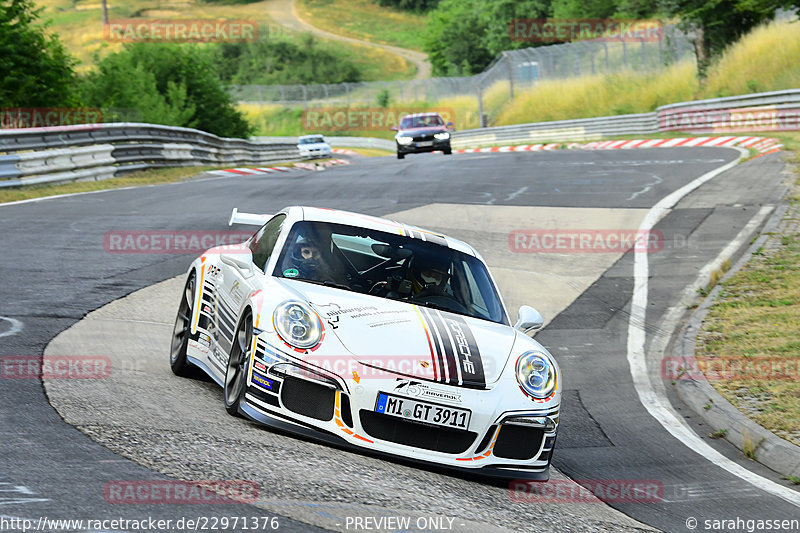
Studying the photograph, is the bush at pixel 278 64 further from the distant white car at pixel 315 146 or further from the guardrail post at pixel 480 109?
the distant white car at pixel 315 146

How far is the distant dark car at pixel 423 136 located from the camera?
3538cm

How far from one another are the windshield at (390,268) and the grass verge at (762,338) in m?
2.19

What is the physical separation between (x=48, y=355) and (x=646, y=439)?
4.27 m

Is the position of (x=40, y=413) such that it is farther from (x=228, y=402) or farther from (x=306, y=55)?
(x=306, y=55)

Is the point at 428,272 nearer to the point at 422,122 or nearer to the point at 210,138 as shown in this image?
the point at 210,138

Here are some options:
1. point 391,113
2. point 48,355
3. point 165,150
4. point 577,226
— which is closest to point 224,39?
point 391,113

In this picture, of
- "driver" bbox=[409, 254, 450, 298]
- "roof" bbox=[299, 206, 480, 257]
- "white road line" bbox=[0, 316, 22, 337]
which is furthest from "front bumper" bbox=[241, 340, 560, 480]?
"white road line" bbox=[0, 316, 22, 337]

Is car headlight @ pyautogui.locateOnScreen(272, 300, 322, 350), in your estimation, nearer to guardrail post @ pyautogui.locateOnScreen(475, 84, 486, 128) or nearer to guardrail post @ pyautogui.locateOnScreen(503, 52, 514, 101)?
guardrail post @ pyautogui.locateOnScreen(503, 52, 514, 101)

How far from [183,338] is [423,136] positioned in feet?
93.6

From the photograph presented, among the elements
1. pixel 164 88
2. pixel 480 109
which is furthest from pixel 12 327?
pixel 480 109

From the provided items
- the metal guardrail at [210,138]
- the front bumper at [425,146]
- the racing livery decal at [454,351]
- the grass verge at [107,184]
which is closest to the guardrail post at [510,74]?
the metal guardrail at [210,138]

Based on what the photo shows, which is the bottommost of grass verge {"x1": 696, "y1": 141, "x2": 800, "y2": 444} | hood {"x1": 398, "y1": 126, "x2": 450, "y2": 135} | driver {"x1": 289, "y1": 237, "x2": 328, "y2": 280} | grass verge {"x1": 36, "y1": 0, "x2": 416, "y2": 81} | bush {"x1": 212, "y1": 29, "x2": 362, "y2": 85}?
grass verge {"x1": 696, "y1": 141, "x2": 800, "y2": 444}

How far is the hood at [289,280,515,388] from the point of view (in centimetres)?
566

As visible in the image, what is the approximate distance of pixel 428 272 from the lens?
6.95m
